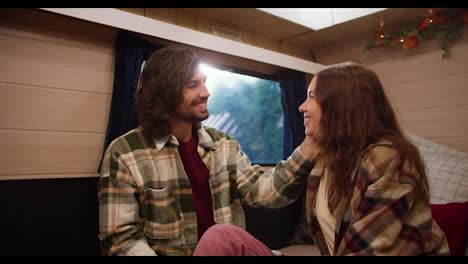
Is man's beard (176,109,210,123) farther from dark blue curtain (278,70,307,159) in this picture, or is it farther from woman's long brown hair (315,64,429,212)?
dark blue curtain (278,70,307,159)

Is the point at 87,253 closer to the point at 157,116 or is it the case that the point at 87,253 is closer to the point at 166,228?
the point at 166,228

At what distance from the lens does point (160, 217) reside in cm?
134

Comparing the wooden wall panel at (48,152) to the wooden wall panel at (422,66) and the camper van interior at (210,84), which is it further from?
the wooden wall panel at (422,66)

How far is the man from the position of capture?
1.29 metres

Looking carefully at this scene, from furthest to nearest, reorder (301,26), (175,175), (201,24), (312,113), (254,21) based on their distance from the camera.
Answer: (301,26) → (254,21) → (201,24) → (175,175) → (312,113)

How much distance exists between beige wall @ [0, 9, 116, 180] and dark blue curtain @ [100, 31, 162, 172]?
0.07 meters

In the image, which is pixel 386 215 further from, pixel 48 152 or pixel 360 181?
pixel 48 152

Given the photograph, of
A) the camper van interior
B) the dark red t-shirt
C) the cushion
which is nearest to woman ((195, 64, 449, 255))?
the dark red t-shirt

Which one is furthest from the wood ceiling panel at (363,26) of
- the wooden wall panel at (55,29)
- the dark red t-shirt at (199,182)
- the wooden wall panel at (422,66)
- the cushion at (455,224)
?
the dark red t-shirt at (199,182)

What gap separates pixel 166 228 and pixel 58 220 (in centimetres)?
82

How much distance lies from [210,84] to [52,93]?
116cm

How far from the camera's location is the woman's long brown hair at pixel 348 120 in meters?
1.11

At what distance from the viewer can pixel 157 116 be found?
58.2 inches

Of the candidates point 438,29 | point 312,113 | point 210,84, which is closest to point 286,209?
point 210,84
